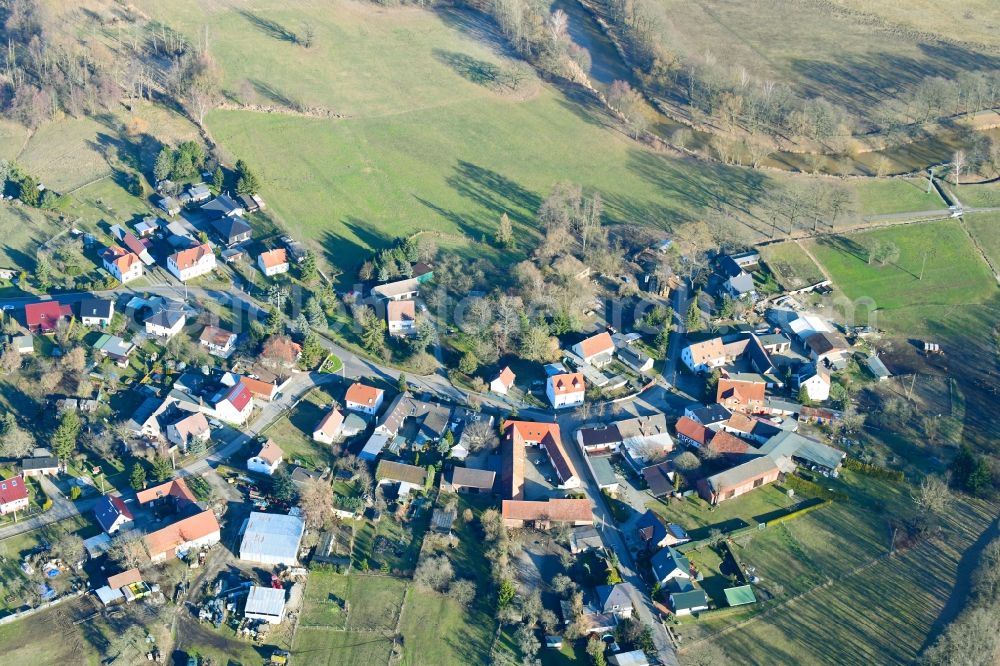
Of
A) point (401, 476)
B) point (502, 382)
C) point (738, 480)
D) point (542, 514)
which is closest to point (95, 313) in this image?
point (401, 476)

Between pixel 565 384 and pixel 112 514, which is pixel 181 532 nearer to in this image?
pixel 112 514

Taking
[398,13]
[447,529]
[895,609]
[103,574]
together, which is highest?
[398,13]

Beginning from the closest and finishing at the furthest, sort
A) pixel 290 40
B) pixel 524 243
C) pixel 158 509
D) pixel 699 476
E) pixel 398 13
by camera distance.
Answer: pixel 158 509, pixel 699 476, pixel 524 243, pixel 290 40, pixel 398 13

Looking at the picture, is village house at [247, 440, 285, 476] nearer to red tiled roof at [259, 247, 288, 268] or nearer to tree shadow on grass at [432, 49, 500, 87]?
red tiled roof at [259, 247, 288, 268]

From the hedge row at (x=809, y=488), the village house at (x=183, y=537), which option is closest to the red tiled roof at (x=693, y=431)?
the hedge row at (x=809, y=488)

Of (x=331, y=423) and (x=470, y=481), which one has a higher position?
(x=470, y=481)

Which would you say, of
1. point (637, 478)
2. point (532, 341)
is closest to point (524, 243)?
point (532, 341)

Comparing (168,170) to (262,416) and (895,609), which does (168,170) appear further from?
(895,609)
